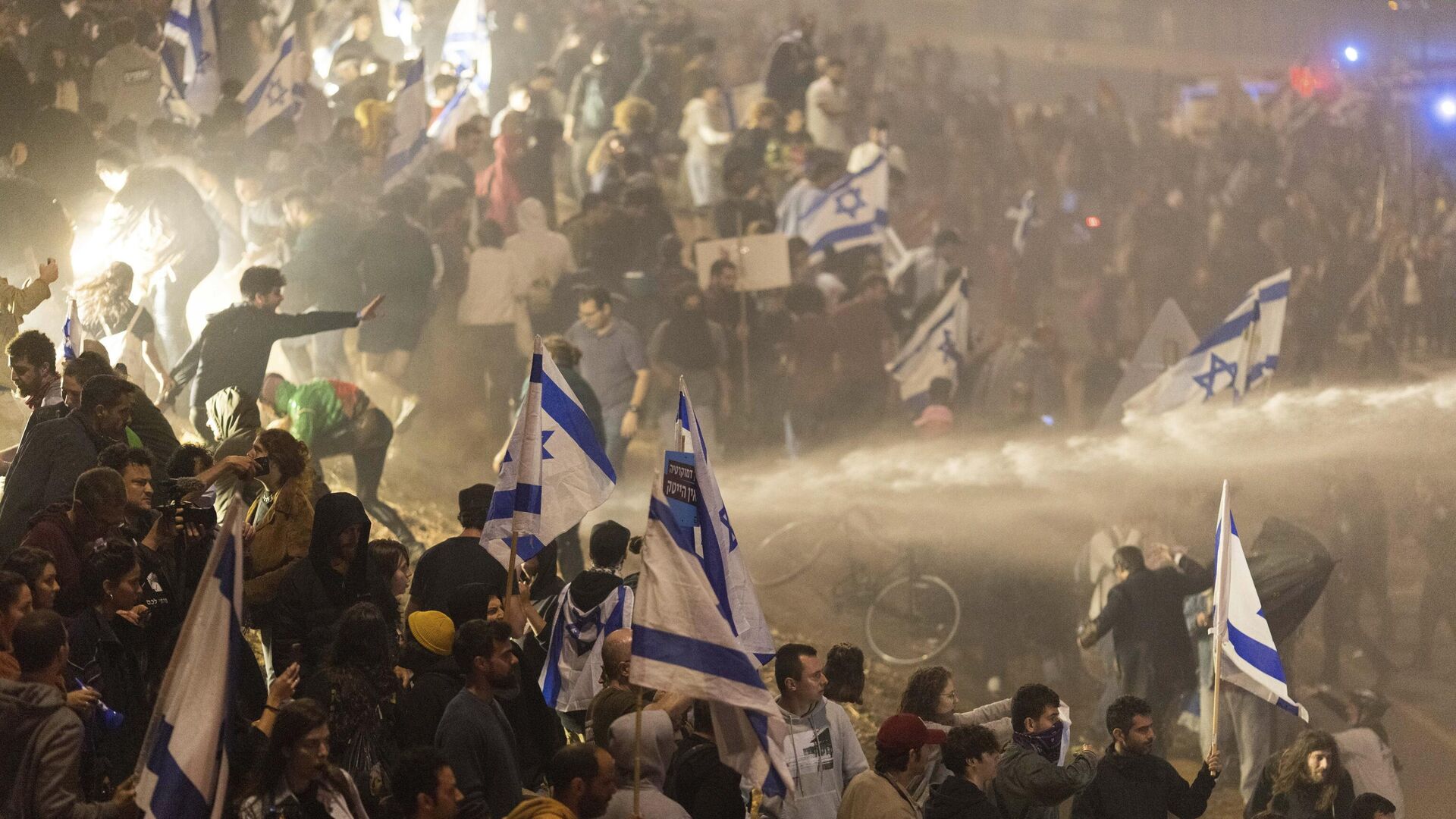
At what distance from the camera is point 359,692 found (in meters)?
5.71

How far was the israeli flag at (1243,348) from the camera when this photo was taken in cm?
1645

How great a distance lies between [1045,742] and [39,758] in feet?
11.7

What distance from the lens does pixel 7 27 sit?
14195 millimetres

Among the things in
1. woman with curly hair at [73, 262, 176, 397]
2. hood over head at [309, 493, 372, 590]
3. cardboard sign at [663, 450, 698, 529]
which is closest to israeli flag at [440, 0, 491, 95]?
woman with curly hair at [73, 262, 176, 397]

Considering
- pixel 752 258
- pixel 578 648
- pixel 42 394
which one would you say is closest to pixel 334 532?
pixel 578 648

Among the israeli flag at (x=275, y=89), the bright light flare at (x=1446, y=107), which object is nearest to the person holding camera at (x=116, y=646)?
the israeli flag at (x=275, y=89)

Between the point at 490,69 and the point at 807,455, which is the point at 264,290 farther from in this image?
the point at 490,69

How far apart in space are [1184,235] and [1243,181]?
1.75 meters

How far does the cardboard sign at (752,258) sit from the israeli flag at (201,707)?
1234cm

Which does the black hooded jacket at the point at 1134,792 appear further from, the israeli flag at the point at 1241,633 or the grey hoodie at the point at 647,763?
the grey hoodie at the point at 647,763

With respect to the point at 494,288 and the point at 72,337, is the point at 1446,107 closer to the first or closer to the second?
the point at 494,288

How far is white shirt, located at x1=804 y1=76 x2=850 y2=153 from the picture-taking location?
68.6ft

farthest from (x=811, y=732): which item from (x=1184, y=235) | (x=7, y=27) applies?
(x=1184, y=235)

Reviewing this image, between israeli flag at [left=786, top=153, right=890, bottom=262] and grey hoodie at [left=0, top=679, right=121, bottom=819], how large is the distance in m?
13.7
